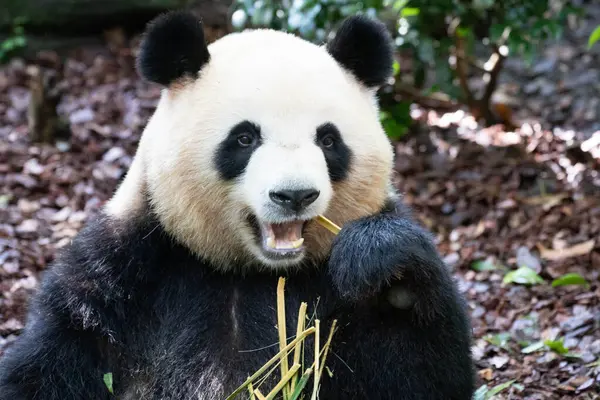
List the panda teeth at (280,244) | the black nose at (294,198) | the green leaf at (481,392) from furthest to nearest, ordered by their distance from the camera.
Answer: the green leaf at (481,392)
the panda teeth at (280,244)
the black nose at (294,198)

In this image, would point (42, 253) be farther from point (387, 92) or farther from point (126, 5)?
point (126, 5)

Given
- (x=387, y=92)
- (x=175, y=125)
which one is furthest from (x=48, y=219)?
(x=175, y=125)

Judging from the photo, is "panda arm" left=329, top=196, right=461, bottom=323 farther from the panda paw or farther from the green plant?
the green plant

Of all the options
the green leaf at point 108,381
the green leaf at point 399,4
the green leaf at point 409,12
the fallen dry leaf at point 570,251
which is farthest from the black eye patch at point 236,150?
the green leaf at point 409,12

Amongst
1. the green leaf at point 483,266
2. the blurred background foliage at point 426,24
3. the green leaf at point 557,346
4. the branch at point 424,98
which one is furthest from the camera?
the branch at point 424,98

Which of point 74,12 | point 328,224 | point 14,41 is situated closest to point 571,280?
point 328,224

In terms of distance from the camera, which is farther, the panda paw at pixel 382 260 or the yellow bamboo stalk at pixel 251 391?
the yellow bamboo stalk at pixel 251 391

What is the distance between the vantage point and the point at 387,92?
7.99 m

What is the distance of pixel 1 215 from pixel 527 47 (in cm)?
451

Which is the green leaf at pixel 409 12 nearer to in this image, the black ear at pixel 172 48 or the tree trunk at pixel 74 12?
the tree trunk at pixel 74 12

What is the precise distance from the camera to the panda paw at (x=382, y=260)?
3668 millimetres

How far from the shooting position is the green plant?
1034 centimetres

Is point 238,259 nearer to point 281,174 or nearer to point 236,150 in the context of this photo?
point 236,150

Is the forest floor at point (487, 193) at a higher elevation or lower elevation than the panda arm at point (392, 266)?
lower
